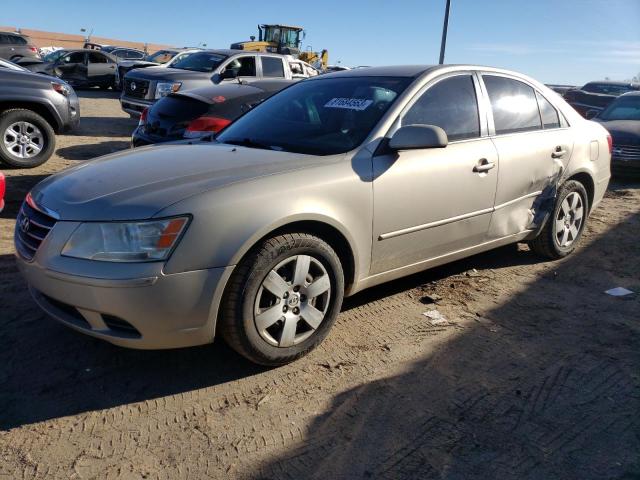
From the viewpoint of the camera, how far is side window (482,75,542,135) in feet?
14.1

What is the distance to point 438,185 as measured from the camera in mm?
3707

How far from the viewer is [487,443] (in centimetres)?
255

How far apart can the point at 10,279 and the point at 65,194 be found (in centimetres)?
155

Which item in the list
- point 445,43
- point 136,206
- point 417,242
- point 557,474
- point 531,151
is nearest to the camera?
point 557,474

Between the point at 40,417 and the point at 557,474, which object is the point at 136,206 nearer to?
the point at 40,417

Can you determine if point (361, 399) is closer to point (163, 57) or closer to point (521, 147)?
point (521, 147)

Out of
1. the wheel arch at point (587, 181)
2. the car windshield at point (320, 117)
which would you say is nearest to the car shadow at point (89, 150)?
the car windshield at point (320, 117)

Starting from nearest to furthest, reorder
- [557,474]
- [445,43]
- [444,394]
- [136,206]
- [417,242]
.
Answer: [557,474] < [136,206] < [444,394] < [417,242] < [445,43]

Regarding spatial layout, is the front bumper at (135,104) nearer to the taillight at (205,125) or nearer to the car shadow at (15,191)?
the car shadow at (15,191)

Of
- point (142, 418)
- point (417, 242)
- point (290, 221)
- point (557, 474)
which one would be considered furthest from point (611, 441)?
point (142, 418)

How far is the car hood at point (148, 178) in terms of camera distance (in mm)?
2758

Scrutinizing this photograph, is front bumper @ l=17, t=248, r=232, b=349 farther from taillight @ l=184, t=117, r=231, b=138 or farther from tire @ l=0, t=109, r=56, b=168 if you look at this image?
tire @ l=0, t=109, r=56, b=168

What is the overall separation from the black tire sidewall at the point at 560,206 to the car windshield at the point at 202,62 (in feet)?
30.9

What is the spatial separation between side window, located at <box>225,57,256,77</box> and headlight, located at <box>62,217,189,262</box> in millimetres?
10658
